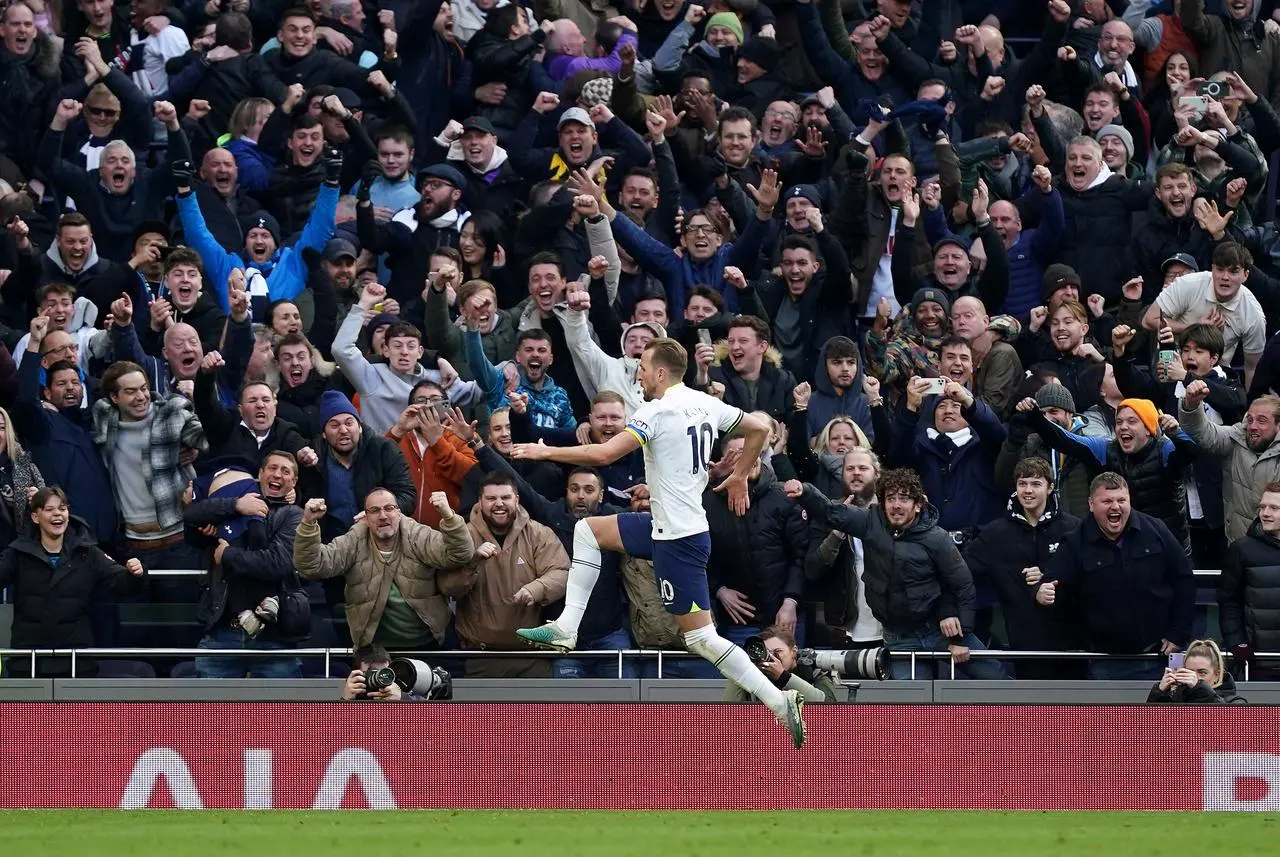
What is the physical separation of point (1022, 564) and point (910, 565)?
0.80m

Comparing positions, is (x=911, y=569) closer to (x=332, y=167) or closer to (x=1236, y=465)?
(x=1236, y=465)

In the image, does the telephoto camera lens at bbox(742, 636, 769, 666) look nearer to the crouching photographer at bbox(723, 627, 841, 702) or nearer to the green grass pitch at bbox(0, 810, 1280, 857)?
the crouching photographer at bbox(723, 627, 841, 702)

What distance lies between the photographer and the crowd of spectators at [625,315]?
1377 centimetres

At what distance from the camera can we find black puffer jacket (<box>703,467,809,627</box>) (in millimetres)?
14148

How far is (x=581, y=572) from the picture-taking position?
12578 mm

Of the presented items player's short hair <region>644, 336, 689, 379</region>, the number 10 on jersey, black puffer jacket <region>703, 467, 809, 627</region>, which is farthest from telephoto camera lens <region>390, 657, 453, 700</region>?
player's short hair <region>644, 336, 689, 379</region>

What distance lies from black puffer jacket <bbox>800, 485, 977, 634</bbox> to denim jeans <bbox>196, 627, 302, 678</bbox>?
3.41m

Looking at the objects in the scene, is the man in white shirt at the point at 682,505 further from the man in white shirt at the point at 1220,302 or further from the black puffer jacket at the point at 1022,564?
the man in white shirt at the point at 1220,302

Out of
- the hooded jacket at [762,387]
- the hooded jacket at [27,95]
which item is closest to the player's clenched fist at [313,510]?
the hooded jacket at [762,387]

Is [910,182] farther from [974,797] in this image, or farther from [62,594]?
[62,594]

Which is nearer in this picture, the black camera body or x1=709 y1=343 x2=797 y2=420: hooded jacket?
x1=709 y1=343 x2=797 y2=420: hooded jacket

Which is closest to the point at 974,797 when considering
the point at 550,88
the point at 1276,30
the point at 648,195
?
the point at 648,195

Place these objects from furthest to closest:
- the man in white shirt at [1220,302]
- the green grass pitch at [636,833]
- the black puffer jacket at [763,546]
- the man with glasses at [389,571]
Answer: the man in white shirt at [1220,302] → the black puffer jacket at [763,546] → the man with glasses at [389,571] → the green grass pitch at [636,833]

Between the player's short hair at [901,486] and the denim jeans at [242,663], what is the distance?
3825 mm
